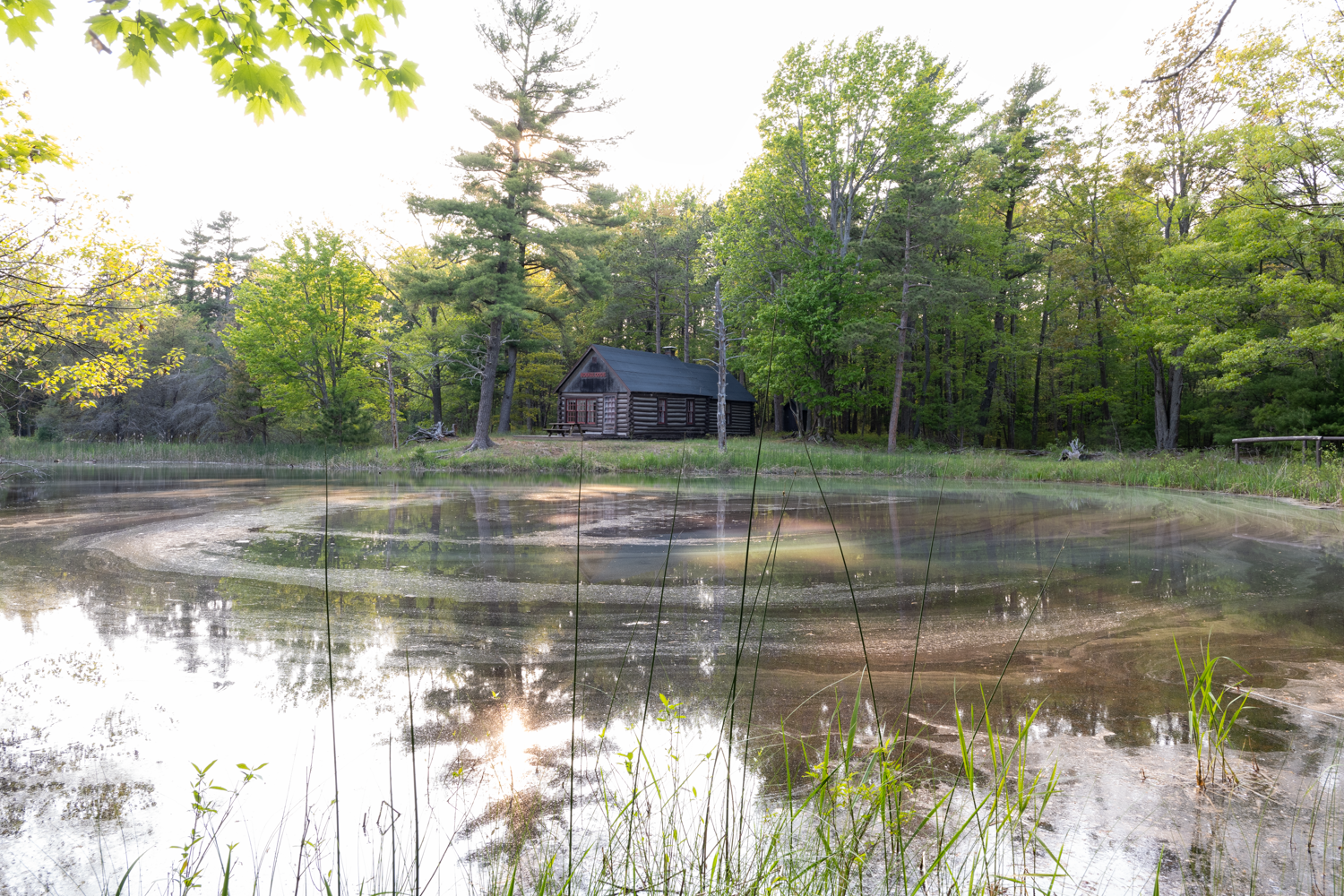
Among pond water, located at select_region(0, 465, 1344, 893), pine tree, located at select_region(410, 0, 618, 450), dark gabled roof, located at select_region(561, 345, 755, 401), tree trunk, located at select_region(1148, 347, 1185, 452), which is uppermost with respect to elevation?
pine tree, located at select_region(410, 0, 618, 450)

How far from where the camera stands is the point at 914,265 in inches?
958

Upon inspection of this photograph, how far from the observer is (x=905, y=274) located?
24344 mm

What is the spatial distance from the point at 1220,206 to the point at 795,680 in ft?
79.8

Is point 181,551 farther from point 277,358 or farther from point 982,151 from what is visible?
point 982,151

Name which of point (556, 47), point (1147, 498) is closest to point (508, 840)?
point (1147, 498)

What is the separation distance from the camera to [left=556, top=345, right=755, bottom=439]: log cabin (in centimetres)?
3131

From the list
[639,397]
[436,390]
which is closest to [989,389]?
[639,397]

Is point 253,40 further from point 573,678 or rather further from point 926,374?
point 926,374

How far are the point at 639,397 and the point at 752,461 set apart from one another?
39.9ft

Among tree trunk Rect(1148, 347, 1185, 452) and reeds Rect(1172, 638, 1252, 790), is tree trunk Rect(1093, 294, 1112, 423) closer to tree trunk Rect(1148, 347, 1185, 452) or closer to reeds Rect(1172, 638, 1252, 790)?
tree trunk Rect(1148, 347, 1185, 452)

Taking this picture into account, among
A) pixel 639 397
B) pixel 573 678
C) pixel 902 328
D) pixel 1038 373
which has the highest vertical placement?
pixel 902 328

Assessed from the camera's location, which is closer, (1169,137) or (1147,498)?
(1147,498)

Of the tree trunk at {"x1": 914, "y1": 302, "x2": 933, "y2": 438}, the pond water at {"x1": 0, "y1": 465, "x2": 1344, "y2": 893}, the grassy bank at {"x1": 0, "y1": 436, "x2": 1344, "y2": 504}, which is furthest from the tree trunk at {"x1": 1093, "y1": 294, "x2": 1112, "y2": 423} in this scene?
the pond water at {"x1": 0, "y1": 465, "x2": 1344, "y2": 893}

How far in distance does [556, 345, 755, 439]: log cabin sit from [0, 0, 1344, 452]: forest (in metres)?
2.81
